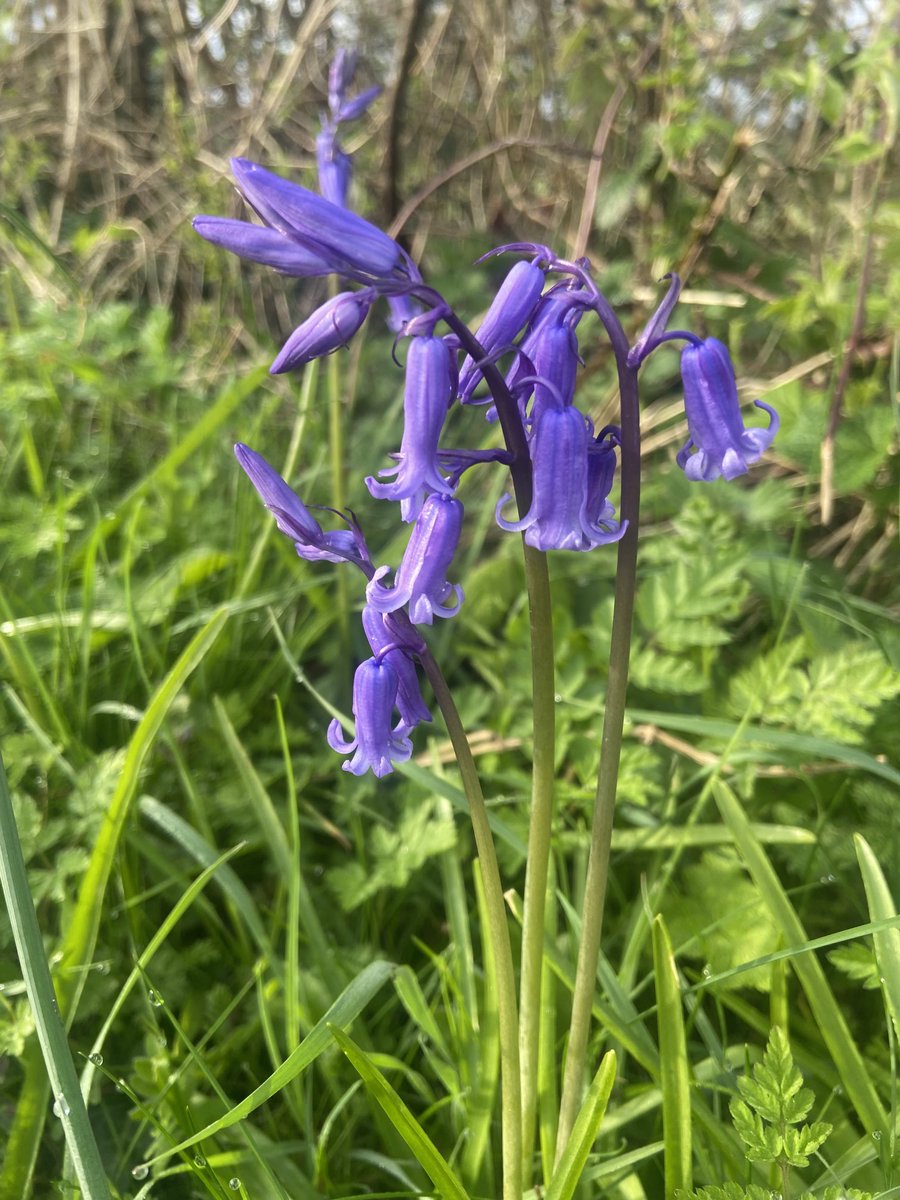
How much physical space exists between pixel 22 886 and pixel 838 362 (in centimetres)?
269

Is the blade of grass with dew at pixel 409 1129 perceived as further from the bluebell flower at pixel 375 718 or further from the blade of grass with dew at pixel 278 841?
the blade of grass with dew at pixel 278 841

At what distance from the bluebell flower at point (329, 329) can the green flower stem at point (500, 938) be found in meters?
0.42

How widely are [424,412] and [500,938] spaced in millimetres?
753

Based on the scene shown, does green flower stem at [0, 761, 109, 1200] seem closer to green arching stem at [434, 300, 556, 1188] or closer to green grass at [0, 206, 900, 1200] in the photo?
green grass at [0, 206, 900, 1200]

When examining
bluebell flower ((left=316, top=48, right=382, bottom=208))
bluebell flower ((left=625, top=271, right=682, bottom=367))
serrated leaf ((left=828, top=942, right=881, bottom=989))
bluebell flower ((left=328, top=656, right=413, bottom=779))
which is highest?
bluebell flower ((left=316, top=48, right=382, bottom=208))

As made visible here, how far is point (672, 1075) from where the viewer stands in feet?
4.60

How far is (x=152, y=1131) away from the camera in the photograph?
174cm

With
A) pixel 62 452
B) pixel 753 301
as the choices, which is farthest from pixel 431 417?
pixel 62 452

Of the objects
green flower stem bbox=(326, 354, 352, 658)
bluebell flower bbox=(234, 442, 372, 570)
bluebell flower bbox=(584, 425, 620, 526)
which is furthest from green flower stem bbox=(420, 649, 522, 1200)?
green flower stem bbox=(326, 354, 352, 658)

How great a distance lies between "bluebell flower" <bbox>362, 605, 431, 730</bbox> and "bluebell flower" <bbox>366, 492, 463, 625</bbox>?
0.21 feet

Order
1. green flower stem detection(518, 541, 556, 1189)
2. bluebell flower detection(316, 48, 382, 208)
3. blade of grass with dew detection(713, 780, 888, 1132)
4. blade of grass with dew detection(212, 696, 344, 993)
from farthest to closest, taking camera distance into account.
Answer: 1. bluebell flower detection(316, 48, 382, 208)
2. blade of grass with dew detection(212, 696, 344, 993)
3. blade of grass with dew detection(713, 780, 888, 1132)
4. green flower stem detection(518, 541, 556, 1189)

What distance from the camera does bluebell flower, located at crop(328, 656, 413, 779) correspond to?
3.92 ft

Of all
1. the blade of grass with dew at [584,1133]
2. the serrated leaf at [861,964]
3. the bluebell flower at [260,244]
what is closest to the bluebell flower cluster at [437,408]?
the bluebell flower at [260,244]

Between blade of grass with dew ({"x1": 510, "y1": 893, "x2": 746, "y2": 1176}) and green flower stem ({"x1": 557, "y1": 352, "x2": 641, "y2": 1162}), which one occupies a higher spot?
green flower stem ({"x1": 557, "y1": 352, "x2": 641, "y2": 1162})
